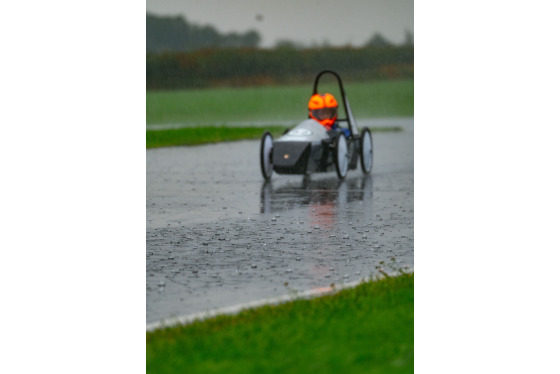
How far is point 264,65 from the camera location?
55.3 ft

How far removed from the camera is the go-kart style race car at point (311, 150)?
12.4 m

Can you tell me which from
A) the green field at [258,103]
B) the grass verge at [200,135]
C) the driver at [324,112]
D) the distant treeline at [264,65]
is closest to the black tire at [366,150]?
the driver at [324,112]

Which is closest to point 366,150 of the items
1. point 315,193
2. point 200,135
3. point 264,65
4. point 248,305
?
point 315,193

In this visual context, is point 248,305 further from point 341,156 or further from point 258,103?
point 258,103

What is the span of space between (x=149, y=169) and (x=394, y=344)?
9230 millimetres

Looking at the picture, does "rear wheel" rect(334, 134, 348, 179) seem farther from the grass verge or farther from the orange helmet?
the grass verge

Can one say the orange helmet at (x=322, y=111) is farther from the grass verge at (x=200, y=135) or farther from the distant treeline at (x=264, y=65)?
the grass verge at (x=200, y=135)

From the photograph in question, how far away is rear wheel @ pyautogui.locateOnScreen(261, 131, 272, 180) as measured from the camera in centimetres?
1275

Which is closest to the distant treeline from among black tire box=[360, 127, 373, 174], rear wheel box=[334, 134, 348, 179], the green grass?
black tire box=[360, 127, 373, 174]

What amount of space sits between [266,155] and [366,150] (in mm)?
1586
